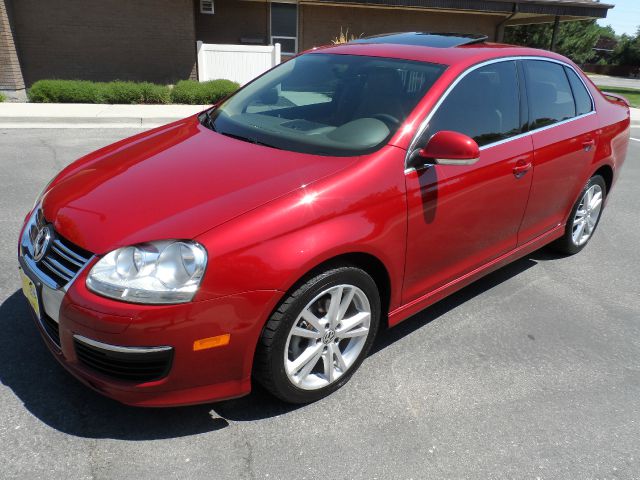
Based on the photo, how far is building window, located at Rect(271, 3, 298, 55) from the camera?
16766 mm

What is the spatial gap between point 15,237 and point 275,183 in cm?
301

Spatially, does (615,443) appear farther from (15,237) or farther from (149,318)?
(15,237)

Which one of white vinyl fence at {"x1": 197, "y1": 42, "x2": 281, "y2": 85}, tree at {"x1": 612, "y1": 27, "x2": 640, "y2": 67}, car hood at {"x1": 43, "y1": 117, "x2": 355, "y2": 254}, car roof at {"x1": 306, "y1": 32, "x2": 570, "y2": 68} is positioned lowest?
tree at {"x1": 612, "y1": 27, "x2": 640, "y2": 67}

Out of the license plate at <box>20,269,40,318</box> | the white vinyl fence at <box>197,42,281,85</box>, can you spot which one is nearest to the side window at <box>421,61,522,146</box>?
the license plate at <box>20,269,40,318</box>

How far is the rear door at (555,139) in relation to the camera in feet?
12.0

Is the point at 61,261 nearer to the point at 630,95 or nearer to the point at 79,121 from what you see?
the point at 79,121

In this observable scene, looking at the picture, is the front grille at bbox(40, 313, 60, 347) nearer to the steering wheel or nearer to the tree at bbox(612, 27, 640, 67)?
the steering wheel

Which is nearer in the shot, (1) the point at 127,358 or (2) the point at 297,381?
(1) the point at 127,358

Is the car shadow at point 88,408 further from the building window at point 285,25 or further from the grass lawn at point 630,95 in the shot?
the grass lawn at point 630,95

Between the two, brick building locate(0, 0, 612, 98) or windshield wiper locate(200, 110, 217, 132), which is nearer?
windshield wiper locate(200, 110, 217, 132)

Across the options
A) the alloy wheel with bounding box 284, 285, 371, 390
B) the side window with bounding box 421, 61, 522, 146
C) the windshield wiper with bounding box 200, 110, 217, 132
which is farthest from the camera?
the windshield wiper with bounding box 200, 110, 217, 132

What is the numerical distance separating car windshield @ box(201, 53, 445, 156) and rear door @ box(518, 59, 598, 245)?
38.5 inches

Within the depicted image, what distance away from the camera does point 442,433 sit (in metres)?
2.58

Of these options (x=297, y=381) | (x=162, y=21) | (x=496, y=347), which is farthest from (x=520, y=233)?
(x=162, y=21)
